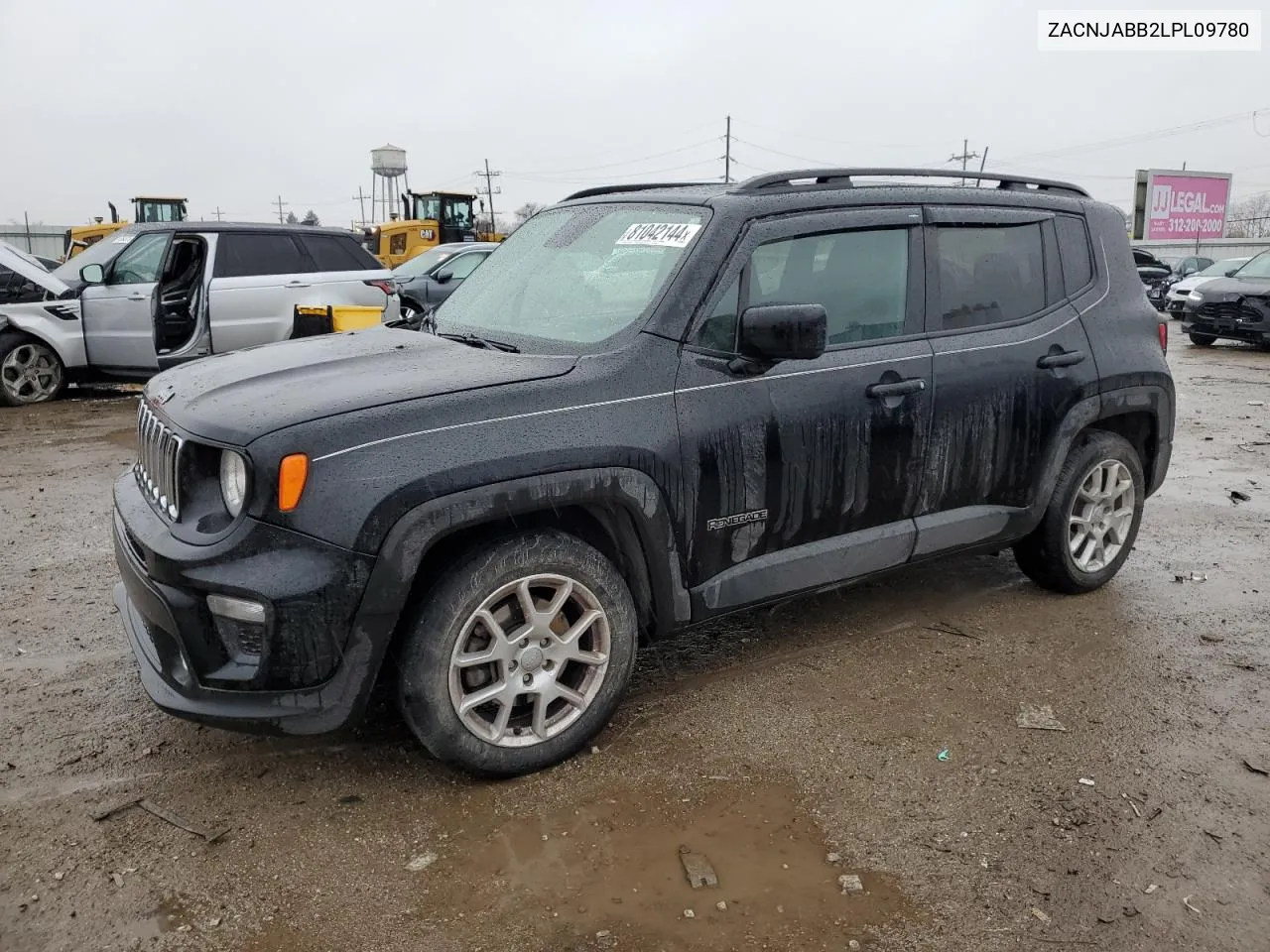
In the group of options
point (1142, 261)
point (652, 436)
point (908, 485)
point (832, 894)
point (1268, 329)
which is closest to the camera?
point (832, 894)

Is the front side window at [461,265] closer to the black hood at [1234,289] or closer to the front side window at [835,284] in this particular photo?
the front side window at [835,284]

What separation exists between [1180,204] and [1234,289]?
3756 cm

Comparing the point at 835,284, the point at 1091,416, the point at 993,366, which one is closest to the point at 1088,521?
the point at 1091,416

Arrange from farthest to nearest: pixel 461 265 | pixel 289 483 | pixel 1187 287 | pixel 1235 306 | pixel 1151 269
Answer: pixel 1151 269, pixel 1187 287, pixel 1235 306, pixel 461 265, pixel 289 483

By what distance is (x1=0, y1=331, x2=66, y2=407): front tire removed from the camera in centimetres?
1023

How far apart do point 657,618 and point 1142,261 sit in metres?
24.4

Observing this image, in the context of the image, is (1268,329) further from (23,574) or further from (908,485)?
(23,574)

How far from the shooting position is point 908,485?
3.94 meters

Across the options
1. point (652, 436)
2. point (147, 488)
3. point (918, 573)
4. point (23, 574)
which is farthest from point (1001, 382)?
point (23, 574)

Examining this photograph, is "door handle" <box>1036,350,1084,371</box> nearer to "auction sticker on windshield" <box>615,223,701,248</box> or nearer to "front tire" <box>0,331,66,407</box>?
"auction sticker on windshield" <box>615,223,701,248</box>

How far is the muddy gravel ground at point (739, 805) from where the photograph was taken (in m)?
2.57

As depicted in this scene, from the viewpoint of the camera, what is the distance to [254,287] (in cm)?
1025

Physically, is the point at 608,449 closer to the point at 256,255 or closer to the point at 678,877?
the point at 678,877

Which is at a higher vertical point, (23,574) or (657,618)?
(657,618)
